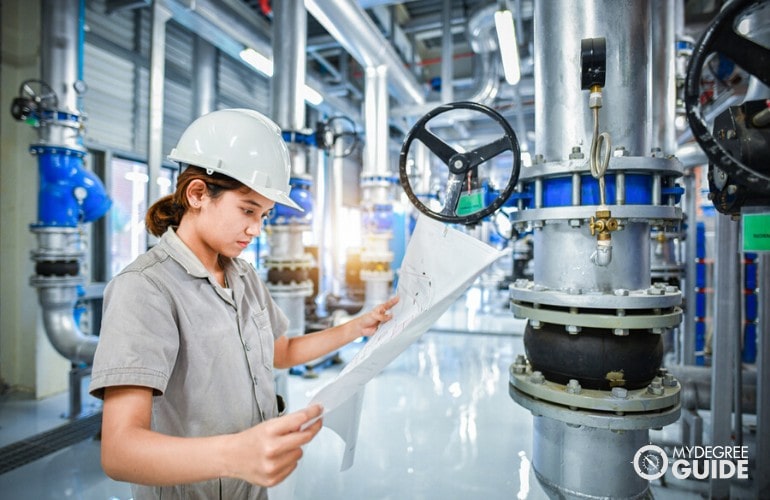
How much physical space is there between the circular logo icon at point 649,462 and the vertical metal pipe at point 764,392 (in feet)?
2.78

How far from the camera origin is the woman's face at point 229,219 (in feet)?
2.95

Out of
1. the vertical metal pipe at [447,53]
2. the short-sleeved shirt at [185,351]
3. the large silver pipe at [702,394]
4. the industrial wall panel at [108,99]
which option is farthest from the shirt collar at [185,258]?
the vertical metal pipe at [447,53]

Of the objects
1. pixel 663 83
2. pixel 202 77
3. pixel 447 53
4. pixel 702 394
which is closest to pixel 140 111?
pixel 202 77

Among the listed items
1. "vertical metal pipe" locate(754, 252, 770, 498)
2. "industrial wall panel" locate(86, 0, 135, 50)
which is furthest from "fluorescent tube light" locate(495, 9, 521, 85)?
"industrial wall panel" locate(86, 0, 135, 50)

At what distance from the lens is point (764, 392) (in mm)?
1574

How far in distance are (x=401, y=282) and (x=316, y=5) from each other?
2294mm

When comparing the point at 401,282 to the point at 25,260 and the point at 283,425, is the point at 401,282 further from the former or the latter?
the point at 25,260

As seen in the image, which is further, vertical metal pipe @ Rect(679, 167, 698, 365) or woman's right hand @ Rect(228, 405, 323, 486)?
vertical metal pipe @ Rect(679, 167, 698, 365)

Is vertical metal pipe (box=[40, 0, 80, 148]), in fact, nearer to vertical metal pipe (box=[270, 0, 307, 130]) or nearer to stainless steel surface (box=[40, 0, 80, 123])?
stainless steel surface (box=[40, 0, 80, 123])

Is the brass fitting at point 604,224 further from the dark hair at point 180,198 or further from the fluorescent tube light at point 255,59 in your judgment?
the fluorescent tube light at point 255,59

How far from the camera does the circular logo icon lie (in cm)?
103

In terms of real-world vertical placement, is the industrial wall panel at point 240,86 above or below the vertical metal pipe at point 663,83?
above

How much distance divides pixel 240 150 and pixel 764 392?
6.53ft

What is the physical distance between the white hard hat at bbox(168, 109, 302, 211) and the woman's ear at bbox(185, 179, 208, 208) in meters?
0.04
